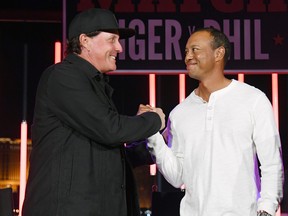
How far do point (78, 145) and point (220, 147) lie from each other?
24.9 inches

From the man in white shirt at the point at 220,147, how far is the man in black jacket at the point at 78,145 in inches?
11.4

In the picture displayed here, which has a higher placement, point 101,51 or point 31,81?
point 31,81

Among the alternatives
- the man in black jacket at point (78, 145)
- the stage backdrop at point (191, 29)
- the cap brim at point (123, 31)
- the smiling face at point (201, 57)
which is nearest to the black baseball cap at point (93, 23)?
the cap brim at point (123, 31)

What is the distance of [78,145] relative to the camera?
2.57 m

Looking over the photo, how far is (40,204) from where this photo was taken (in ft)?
8.34

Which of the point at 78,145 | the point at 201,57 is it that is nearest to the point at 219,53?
the point at 201,57

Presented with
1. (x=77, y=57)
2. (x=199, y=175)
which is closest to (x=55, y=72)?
(x=77, y=57)

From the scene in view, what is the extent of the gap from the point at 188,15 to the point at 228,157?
7.46 ft

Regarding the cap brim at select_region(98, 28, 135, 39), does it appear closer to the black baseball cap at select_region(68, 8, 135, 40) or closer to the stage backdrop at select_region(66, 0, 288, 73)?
the black baseball cap at select_region(68, 8, 135, 40)

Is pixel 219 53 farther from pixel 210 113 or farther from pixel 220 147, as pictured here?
pixel 220 147

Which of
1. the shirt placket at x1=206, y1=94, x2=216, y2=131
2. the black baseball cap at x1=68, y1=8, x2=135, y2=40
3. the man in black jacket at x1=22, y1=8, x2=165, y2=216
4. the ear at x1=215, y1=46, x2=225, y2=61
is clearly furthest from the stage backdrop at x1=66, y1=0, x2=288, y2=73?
the man in black jacket at x1=22, y1=8, x2=165, y2=216

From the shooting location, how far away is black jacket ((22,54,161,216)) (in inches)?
99.7

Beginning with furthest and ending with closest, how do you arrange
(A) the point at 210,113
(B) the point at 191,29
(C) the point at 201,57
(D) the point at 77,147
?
(B) the point at 191,29, (C) the point at 201,57, (A) the point at 210,113, (D) the point at 77,147

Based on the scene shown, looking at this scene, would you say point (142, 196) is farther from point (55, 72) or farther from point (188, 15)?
point (55, 72)
